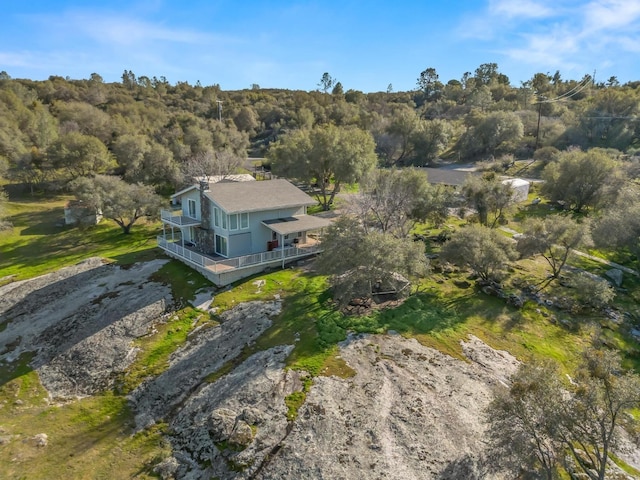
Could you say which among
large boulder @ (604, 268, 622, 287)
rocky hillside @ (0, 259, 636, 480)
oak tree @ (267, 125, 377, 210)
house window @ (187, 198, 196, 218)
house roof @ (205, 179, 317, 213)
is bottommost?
rocky hillside @ (0, 259, 636, 480)

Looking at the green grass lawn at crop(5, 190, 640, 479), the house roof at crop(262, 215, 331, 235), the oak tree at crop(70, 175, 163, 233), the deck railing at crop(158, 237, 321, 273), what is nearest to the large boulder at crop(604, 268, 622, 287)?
the green grass lawn at crop(5, 190, 640, 479)

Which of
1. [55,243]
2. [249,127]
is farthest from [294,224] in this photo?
[249,127]

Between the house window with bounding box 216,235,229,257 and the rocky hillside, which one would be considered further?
the house window with bounding box 216,235,229,257

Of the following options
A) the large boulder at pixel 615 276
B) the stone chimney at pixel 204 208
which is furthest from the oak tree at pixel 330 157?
the large boulder at pixel 615 276

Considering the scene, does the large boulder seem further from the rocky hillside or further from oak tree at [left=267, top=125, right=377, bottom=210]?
oak tree at [left=267, top=125, right=377, bottom=210]

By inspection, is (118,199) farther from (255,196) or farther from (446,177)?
(446,177)

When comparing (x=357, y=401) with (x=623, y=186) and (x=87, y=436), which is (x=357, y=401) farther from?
(x=623, y=186)
